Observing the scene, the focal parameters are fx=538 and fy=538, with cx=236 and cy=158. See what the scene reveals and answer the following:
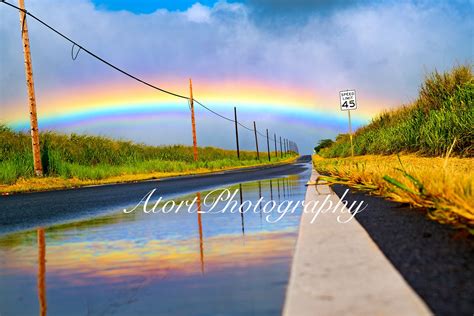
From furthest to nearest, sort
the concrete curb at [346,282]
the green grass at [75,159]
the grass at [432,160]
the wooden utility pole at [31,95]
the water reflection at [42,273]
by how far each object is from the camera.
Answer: the green grass at [75,159] → the wooden utility pole at [31,95] → the grass at [432,160] → the water reflection at [42,273] → the concrete curb at [346,282]

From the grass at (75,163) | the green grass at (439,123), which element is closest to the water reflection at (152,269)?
the green grass at (439,123)

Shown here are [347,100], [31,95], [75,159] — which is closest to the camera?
[347,100]

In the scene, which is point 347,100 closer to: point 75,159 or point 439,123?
point 439,123

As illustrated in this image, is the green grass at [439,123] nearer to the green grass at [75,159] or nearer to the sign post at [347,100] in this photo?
the sign post at [347,100]

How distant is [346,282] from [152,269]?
5.16ft

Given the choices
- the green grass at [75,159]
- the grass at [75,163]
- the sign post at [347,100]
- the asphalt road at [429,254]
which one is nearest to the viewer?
the asphalt road at [429,254]

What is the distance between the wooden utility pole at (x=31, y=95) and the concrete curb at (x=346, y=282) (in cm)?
1910

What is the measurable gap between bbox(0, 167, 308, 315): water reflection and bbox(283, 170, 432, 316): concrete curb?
17cm

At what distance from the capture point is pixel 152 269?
3896 millimetres

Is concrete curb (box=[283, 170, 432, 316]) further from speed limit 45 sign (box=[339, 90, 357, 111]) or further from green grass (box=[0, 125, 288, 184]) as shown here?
green grass (box=[0, 125, 288, 184])

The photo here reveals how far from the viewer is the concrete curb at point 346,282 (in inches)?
95.8

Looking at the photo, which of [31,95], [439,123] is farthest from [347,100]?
[31,95]

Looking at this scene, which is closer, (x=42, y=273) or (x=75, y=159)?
(x=42, y=273)

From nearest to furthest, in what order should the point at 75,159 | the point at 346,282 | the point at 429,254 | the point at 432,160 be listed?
the point at 346,282, the point at 429,254, the point at 432,160, the point at 75,159
